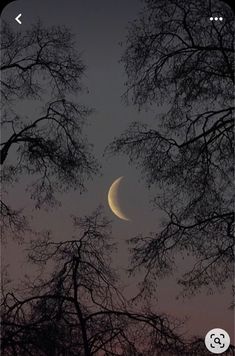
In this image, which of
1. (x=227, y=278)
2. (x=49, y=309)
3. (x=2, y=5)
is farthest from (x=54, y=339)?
(x=2, y=5)

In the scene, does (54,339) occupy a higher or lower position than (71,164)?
lower

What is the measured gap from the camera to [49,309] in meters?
2.98

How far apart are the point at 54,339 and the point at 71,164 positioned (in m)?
0.87

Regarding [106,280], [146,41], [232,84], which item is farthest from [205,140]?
[106,280]

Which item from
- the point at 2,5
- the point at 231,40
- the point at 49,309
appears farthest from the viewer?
the point at 231,40

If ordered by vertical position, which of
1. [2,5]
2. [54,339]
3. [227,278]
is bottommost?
[54,339]

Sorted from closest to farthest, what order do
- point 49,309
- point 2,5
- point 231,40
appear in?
point 2,5
point 49,309
point 231,40

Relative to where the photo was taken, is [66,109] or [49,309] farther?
[66,109]

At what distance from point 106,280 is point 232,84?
3.45 feet

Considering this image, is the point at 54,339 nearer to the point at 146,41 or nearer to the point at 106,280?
the point at 106,280

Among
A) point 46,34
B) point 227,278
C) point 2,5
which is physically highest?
point 46,34

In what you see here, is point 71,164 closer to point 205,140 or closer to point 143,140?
point 143,140

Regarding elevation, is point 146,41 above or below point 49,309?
above

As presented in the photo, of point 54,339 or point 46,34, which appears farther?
point 46,34
